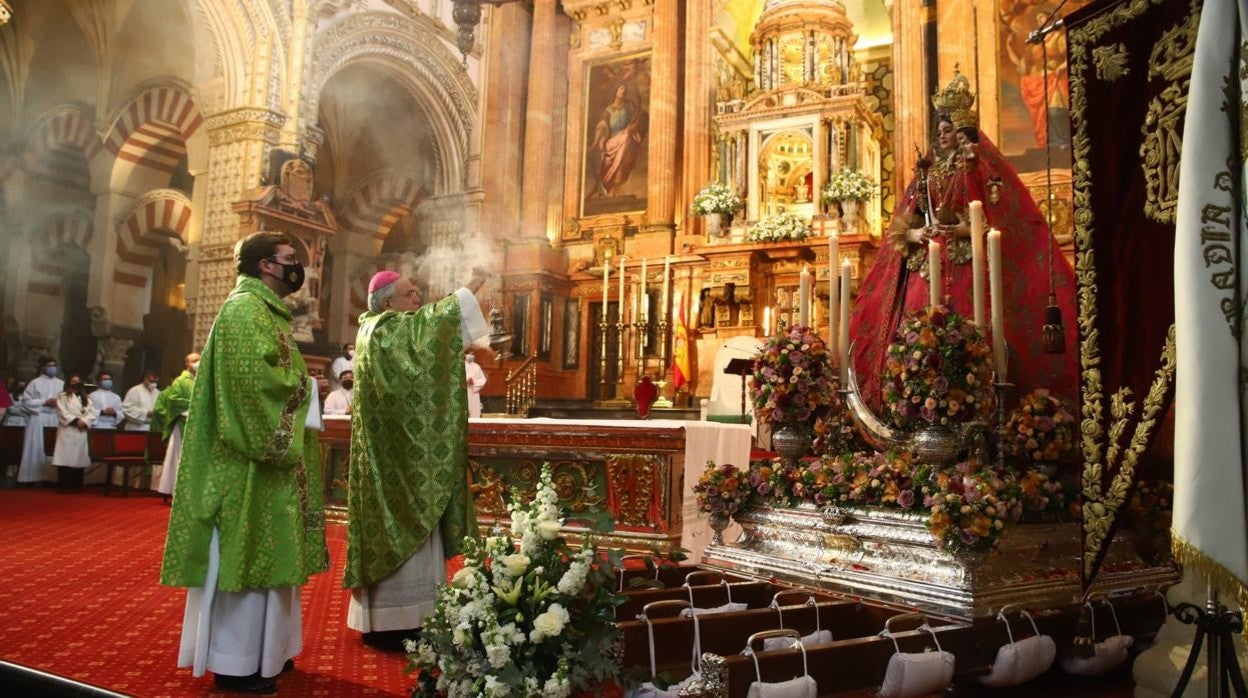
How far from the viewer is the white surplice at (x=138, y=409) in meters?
13.0

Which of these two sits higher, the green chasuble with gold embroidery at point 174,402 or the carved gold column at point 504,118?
the carved gold column at point 504,118

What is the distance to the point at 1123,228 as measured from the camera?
240 centimetres

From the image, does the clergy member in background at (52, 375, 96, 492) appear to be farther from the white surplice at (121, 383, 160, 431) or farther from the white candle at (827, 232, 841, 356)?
the white candle at (827, 232, 841, 356)

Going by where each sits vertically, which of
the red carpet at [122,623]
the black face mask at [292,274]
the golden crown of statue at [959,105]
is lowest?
the red carpet at [122,623]

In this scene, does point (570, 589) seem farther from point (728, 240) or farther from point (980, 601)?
point (728, 240)

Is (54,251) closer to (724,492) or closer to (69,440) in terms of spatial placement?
(69,440)

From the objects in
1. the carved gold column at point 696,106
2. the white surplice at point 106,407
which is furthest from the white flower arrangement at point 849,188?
the white surplice at point 106,407

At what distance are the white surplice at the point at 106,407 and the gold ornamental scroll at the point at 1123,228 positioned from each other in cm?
1381

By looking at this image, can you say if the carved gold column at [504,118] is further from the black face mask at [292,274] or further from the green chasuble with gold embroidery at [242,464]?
the green chasuble with gold embroidery at [242,464]

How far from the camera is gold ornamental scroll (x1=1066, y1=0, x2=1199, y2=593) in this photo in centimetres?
226

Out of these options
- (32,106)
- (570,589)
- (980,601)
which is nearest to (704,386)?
(980,601)

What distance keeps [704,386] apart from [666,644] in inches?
398

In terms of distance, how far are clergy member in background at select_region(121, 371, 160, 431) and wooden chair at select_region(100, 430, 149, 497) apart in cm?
151

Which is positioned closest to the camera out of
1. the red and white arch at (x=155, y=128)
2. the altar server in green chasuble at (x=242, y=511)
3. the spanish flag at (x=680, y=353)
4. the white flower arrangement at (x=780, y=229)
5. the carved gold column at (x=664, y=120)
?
the altar server in green chasuble at (x=242, y=511)
